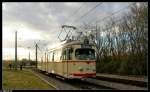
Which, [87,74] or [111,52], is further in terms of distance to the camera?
[111,52]

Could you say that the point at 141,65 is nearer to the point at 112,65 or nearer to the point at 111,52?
the point at 112,65

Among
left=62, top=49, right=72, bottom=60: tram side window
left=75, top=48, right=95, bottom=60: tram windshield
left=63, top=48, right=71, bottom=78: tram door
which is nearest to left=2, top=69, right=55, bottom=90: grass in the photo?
left=63, top=48, right=71, bottom=78: tram door

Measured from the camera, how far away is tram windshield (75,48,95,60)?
26297 millimetres

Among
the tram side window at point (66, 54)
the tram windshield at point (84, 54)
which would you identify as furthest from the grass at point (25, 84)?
the tram windshield at point (84, 54)

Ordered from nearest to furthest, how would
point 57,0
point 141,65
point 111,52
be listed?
1. point 57,0
2. point 141,65
3. point 111,52

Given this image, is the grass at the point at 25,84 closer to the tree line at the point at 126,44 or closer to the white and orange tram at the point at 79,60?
the white and orange tram at the point at 79,60

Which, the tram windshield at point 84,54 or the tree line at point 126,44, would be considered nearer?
the tram windshield at point 84,54

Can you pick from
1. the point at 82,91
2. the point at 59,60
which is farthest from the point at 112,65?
the point at 82,91

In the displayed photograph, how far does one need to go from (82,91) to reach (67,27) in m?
14.5

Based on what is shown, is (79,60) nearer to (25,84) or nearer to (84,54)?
(84,54)

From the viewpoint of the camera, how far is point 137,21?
4203 centimetres

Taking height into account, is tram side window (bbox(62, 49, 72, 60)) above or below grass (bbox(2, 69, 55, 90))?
above

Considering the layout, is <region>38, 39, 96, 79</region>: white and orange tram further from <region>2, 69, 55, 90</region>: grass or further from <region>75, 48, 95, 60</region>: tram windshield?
<region>2, 69, 55, 90</region>: grass

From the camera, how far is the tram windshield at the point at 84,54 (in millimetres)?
26297
